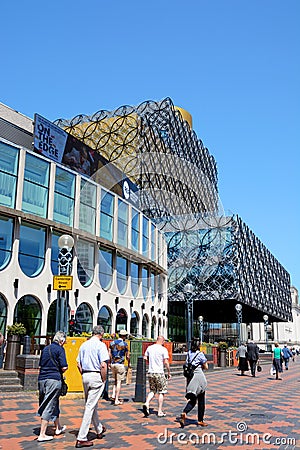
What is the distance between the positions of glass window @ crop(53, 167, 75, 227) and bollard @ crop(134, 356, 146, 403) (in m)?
17.2

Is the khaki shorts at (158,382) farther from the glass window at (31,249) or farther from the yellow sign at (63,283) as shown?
the glass window at (31,249)

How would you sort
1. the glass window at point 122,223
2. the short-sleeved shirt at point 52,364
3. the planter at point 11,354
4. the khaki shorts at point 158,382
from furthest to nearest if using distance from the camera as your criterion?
the glass window at point 122,223 < the planter at point 11,354 < the khaki shorts at point 158,382 < the short-sleeved shirt at point 52,364

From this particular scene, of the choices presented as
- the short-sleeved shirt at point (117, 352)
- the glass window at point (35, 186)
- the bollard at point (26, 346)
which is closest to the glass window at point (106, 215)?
the glass window at point (35, 186)

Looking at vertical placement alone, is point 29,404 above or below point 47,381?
below

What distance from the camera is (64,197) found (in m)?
29.3

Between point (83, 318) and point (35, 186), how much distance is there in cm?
897

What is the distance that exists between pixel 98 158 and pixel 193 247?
25.3 metres

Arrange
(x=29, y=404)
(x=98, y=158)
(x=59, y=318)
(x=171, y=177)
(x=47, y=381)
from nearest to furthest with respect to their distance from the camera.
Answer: (x=47, y=381) → (x=29, y=404) → (x=59, y=318) → (x=98, y=158) → (x=171, y=177)

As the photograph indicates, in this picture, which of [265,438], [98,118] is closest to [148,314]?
[265,438]

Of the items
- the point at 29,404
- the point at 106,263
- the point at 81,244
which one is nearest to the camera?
the point at 29,404

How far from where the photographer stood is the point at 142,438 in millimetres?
7797

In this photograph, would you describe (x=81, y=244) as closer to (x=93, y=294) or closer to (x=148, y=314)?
(x=93, y=294)

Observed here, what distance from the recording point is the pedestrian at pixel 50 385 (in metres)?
7.54

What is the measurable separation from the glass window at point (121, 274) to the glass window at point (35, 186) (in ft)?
31.3
